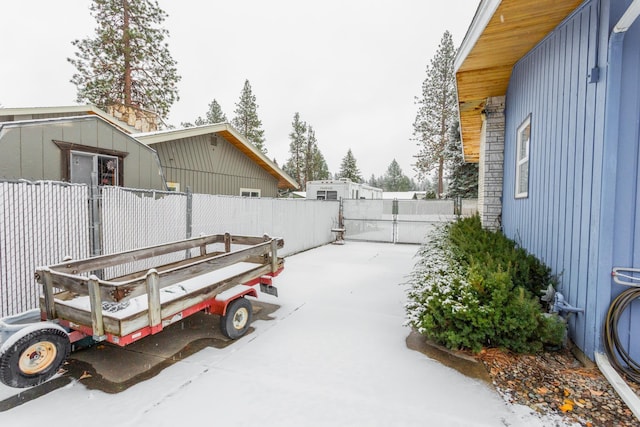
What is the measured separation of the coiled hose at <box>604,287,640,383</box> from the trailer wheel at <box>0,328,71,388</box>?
14.6 ft

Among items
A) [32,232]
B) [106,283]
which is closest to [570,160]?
[106,283]

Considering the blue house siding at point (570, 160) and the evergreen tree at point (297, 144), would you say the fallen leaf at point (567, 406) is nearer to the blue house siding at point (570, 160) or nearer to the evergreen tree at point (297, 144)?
the blue house siding at point (570, 160)

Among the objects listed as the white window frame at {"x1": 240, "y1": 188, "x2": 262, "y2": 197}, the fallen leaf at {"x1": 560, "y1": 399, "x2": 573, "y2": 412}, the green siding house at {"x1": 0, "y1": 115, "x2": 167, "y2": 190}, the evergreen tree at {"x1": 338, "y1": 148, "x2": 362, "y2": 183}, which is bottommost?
the fallen leaf at {"x1": 560, "y1": 399, "x2": 573, "y2": 412}

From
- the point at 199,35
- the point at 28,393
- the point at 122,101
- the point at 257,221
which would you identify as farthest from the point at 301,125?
the point at 28,393

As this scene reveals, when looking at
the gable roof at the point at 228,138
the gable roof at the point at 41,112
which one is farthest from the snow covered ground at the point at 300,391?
the gable roof at the point at 41,112

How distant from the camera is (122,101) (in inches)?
552

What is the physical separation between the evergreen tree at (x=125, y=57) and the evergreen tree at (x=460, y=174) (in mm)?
15739

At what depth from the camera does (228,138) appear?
10742 mm

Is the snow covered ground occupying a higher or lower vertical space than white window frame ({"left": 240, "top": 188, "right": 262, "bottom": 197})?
lower

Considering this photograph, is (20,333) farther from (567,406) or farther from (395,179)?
(395,179)

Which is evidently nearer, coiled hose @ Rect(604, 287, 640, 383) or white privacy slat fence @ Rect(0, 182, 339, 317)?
coiled hose @ Rect(604, 287, 640, 383)

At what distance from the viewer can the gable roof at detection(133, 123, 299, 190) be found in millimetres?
7831

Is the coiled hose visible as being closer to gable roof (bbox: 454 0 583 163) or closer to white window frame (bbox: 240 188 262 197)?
gable roof (bbox: 454 0 583 163)

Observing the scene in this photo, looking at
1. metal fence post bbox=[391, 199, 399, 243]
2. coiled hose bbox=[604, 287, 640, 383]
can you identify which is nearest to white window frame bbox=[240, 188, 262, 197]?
metal fence post bbox=[391, 199, 399, 243]
